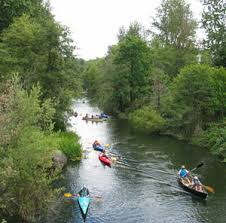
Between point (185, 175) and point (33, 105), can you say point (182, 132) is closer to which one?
point (185, 175)

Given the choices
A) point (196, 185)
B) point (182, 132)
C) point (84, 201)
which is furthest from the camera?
point (182, 132)

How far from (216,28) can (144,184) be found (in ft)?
97.3

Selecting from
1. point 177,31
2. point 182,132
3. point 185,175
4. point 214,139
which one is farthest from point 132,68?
point 185,175

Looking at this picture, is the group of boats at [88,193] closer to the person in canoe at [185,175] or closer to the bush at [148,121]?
the person in canoe at [185,175]

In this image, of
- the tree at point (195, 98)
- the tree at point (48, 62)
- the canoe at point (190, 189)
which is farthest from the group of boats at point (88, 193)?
the tree at point (48, 62)

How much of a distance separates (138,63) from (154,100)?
1100 cm

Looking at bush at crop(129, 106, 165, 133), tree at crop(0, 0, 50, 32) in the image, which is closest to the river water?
bush at crop(129, 106, 165, 133)

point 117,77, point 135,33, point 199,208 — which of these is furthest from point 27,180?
point 135,33

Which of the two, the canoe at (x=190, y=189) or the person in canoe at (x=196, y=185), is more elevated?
the person in canoe at (x=196, y=185)

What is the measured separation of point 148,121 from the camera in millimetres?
47969

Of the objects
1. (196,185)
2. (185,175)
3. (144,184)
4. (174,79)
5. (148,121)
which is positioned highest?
(174,79)

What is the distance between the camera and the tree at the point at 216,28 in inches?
1885

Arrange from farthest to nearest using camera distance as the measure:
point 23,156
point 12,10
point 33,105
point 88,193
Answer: point 12,10
point 88,193
point 33,105
point 23,156

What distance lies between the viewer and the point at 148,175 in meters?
28.8
